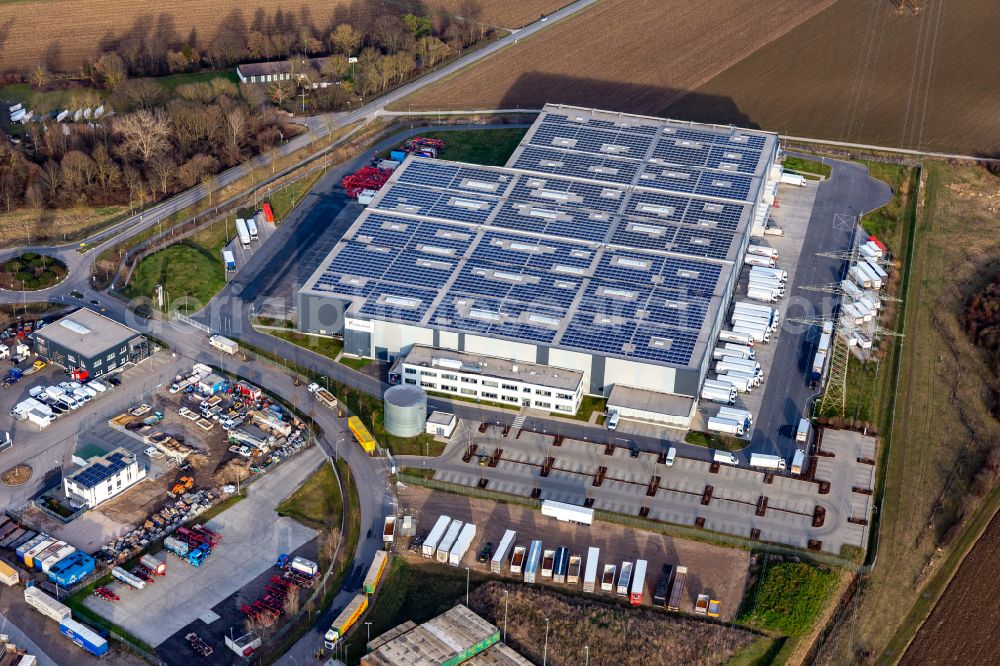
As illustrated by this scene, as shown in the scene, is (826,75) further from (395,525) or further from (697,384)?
(395,525)

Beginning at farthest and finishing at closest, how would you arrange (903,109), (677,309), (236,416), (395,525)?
(903,109) → (677,309) → (236,416) → (395,525)

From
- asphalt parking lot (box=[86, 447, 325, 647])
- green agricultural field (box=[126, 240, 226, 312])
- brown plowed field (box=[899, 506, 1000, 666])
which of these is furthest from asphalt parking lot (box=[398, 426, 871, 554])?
green agricultural field (box=[126, 240, 226, 312])

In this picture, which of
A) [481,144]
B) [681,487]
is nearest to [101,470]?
[681,487]

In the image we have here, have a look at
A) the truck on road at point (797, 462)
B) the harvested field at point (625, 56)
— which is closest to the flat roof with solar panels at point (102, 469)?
the truck on road at point (797, 462)

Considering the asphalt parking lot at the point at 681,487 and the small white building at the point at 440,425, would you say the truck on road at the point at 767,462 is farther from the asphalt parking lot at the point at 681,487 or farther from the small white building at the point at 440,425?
the small white building at the point at 440,425

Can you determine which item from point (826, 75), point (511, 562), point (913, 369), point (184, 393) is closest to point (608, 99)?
point (826, 75)
